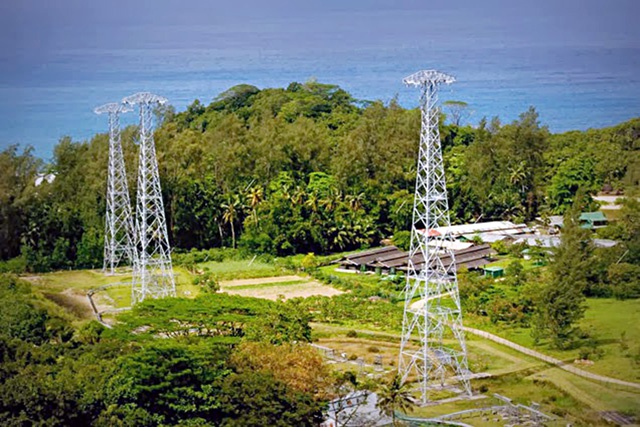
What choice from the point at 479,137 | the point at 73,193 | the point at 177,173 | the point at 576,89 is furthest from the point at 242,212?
the point at 576,89

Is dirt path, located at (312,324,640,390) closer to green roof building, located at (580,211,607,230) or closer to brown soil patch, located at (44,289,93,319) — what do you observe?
brown soil patch, located at (44,289,93,319)

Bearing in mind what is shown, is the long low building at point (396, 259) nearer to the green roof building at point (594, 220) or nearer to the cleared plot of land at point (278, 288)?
the cleared plot of land at point (278, 288)

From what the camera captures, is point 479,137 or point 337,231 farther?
point 479,137

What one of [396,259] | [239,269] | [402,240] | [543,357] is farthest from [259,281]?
[543,357]

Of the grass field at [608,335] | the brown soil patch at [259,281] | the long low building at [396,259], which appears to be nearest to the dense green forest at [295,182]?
the long low building at [396,259]

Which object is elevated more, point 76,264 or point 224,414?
point 76,264

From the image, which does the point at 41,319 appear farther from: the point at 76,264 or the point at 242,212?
the point at 242,212

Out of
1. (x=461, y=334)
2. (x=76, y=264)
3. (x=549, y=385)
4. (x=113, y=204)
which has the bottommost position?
(x=549, y=385)
